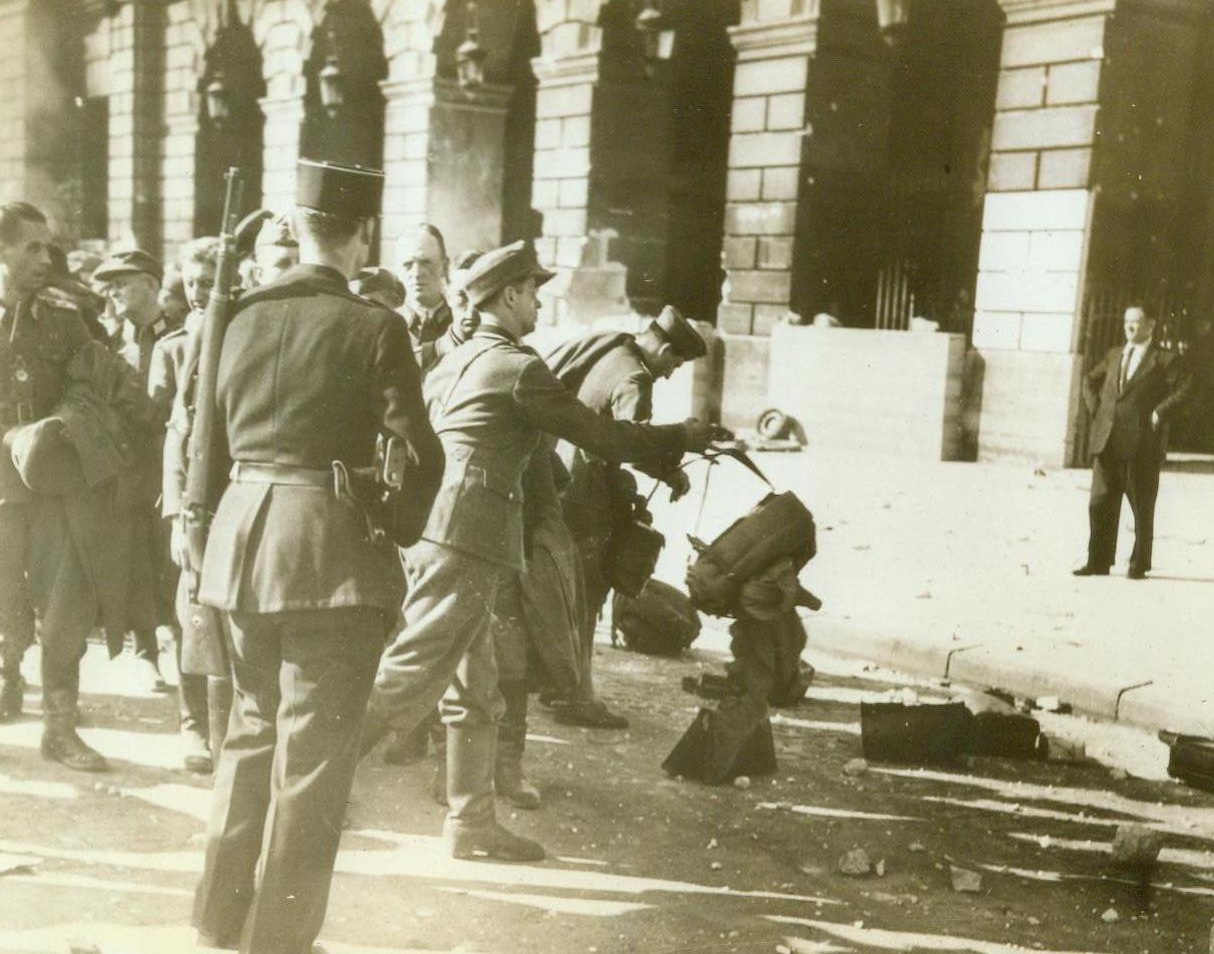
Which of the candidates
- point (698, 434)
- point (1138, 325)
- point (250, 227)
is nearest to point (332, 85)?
point (1138, 325)

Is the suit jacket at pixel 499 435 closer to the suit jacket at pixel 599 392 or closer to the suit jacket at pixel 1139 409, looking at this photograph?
the suit jacket at pixel 599 392

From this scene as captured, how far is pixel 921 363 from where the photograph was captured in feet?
48.5

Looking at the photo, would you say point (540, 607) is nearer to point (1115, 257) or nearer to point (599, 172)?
point (1115, 257)

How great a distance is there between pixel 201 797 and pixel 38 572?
1.27 metres

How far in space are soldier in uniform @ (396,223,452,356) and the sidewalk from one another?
3063 mm

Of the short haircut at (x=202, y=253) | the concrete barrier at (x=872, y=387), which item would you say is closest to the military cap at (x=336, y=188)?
the short haircut at (x=202, y=253)

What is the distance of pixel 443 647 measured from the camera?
4660 millimetres

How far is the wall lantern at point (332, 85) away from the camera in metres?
22.4

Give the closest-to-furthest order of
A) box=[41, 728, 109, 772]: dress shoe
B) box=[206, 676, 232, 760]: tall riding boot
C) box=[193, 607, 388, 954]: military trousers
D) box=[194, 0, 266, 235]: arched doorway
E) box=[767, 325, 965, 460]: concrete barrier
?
box=[193, 607, 388, 954]: military trousers → box=[206, 676, 232, 760]: tall riding boot → box=[41, 728, 109, 772]: dress shoe → box=[767, 325, 965, 460]: concrete barrier → box=[194, 0, 266, 235]: arched doorway

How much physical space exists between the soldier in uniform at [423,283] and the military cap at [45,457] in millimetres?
1699

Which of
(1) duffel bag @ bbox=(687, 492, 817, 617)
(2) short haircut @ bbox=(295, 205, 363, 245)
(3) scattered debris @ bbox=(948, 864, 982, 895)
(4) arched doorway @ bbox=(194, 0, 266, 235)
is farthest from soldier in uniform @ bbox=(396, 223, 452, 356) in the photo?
(4) arched doorway @ bbox=(194, 0, 266, 235)

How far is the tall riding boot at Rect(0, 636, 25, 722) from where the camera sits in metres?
6.23

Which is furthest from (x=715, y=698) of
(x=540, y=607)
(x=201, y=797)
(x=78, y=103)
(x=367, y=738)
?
(x=78, y=103)

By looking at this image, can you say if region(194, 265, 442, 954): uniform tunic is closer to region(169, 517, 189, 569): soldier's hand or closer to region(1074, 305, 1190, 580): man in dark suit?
region(169, 517, 189, 569): soldier's hand
